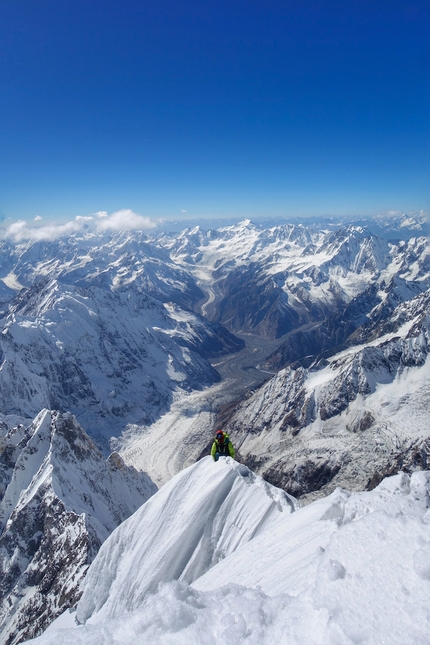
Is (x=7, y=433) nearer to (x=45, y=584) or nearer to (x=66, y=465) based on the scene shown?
(x=66, y=465)

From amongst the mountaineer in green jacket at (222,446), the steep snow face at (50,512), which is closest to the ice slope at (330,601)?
the mountaineer in green jacket at (222,446)

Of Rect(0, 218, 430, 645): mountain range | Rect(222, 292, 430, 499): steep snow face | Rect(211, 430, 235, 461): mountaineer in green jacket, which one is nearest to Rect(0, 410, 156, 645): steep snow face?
Rect(0, 218, 430, 645): mountain range

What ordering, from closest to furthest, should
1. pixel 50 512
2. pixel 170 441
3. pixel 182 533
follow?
pixel 182 533, pixel 50 512, pixel 170 441

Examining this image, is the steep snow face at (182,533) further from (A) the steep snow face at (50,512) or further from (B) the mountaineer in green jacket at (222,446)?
(A) the steep snow face at (50,512)

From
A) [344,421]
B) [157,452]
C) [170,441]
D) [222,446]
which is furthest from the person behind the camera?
[170,441]

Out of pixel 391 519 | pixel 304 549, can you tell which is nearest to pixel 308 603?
pixel 391 519

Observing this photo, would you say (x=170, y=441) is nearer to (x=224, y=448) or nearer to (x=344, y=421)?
(x=344, y=421)

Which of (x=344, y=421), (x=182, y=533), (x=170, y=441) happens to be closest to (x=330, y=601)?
(x=182, y=533)
